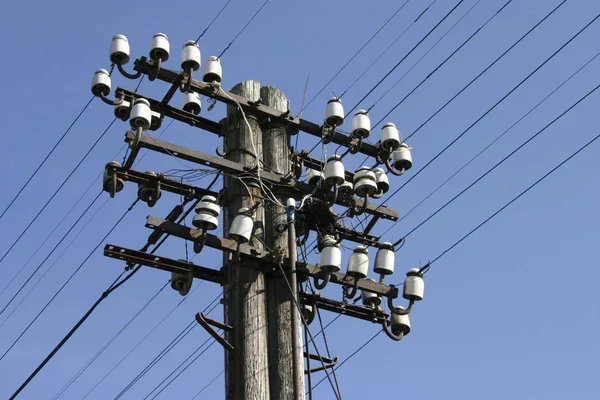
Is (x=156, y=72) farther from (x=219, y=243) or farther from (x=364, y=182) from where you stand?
(x=364, y=182)

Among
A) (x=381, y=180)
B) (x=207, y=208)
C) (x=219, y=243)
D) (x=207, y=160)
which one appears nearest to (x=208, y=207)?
(x=207, y=208)

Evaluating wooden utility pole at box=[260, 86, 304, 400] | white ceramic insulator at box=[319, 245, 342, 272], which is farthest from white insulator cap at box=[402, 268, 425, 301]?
wooden utility pole at box=[260, 86, 304, 400]

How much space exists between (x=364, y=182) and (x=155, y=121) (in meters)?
2.20

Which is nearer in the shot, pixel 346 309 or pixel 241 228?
pixel 241 228

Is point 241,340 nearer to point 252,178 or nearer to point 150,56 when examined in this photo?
point 252,178

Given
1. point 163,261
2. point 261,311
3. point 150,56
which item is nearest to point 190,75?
point 150,56

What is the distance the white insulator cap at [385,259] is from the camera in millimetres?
10641

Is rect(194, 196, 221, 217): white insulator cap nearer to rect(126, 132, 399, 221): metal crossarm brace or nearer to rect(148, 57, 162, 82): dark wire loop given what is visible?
rect(126, 132, 399, 221): metal crossarm brace

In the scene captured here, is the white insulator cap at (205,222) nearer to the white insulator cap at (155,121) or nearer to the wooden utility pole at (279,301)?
the wooden utility pole at (279,301)

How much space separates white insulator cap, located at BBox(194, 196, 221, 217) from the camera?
9.98 meters

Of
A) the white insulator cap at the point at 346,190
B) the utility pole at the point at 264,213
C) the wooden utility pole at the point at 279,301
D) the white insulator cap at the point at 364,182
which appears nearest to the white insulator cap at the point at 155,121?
the utility pole at the point at 264,213

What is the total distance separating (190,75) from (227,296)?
2285 mm

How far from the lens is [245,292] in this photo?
9.73 metres

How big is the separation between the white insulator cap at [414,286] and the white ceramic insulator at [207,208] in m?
2.04
